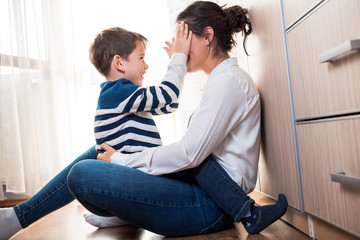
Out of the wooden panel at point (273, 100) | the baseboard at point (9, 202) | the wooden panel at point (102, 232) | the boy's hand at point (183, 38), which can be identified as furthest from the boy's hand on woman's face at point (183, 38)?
the baseboard at point (9, 202)

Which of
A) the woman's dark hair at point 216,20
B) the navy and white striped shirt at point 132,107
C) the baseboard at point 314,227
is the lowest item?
the baseboard at point 314,227

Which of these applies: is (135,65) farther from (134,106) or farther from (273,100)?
(273,100)

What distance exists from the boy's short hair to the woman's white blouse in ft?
1.28


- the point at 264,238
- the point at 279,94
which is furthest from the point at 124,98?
the point at 264,238

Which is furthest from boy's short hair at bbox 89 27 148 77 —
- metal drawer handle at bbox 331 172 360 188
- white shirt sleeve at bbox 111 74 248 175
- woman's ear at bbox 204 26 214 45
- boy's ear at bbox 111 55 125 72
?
metal drawer handle at bbox 331 172 360 188

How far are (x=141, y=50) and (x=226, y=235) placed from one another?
0.75 m

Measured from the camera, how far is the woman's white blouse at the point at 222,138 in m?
1.03

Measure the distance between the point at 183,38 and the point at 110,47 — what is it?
0.30 metres

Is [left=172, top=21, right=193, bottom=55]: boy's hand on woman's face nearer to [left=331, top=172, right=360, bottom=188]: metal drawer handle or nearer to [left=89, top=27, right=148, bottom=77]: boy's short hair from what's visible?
[left=89, top=27, right=148, bottom=77]: boy's short hair

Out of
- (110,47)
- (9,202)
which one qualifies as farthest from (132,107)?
(9,202)

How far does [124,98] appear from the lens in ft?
Result: 4.06

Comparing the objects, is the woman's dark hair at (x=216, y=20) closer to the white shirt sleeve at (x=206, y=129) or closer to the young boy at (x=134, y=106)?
the young boy at (x=134, y=106)

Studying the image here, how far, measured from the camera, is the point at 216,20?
126 centimetres

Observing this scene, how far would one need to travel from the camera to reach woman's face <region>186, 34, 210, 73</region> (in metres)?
1.26
